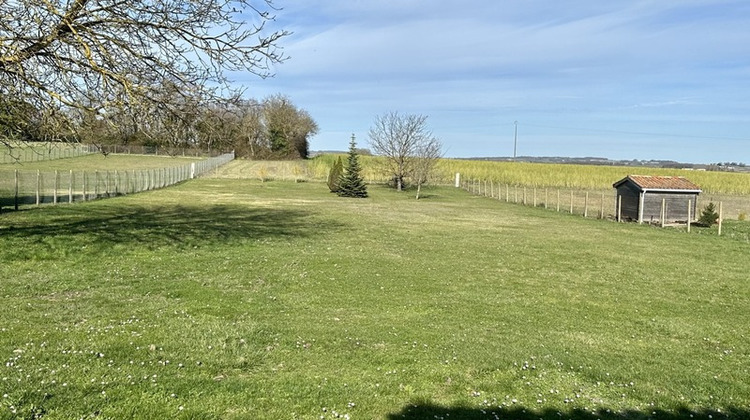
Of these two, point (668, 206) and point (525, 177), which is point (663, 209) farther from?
point (525, 177)

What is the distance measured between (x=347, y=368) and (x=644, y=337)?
4.29 m

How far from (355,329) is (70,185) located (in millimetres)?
23379

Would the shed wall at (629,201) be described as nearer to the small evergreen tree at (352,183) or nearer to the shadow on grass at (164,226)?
the shadow on grass at (164,226)

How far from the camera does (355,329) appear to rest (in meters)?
7.21

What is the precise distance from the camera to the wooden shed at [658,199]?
25.8 meters

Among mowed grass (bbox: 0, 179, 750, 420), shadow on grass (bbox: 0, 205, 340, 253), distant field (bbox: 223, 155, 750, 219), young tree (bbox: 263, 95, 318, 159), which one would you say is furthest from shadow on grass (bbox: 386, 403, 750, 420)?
young tree (bbox: 263, 95, 318, 159)

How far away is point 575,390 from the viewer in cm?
536

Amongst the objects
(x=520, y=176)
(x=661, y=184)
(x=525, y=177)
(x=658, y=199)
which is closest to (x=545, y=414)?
(x=658, y=199)

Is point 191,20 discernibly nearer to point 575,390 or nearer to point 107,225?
point 107,225

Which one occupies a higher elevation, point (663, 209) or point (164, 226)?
point (663, 209)

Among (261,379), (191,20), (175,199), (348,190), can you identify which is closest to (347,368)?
(261,379)

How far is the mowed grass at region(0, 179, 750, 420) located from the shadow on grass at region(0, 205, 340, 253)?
167mm

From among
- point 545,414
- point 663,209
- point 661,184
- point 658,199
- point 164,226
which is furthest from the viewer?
point 661,184

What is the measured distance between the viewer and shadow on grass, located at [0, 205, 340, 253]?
1384 centimetres
